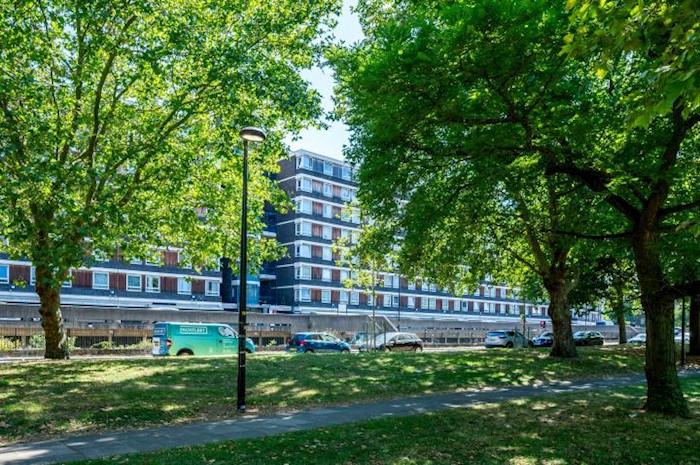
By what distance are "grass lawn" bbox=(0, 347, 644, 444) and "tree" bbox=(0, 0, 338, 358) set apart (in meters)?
2.79

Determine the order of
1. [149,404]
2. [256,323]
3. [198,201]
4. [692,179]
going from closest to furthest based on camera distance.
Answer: [149,404], [692,179], [198,201], [256,323]

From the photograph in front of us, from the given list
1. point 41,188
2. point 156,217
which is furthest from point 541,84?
point 156,217

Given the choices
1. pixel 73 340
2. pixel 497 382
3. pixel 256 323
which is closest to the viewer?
pixel 497 382

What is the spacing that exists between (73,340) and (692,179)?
3390 centimetres

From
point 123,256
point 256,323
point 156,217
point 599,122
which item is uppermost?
point 599,122

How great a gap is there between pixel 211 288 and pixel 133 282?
33.0 ft

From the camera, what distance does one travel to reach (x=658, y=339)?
11.7 meters

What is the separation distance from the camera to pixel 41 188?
14086 millimetres

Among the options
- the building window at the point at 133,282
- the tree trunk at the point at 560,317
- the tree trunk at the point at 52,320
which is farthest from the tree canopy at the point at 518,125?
the building window at the point at 133,282

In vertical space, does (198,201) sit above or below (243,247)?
above

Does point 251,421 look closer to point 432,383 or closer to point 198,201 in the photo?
point 432,383

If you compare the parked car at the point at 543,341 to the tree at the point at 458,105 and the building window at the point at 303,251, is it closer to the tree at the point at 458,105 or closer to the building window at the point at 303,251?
the tree at the point at 458,105

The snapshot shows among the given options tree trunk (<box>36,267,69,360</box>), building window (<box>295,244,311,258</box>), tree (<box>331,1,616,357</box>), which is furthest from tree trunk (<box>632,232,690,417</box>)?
building window (<box>295,244,311,258</box>)

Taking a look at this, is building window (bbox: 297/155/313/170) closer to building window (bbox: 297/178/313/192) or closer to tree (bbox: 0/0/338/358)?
building window (bbox: 297/178/313/192)
